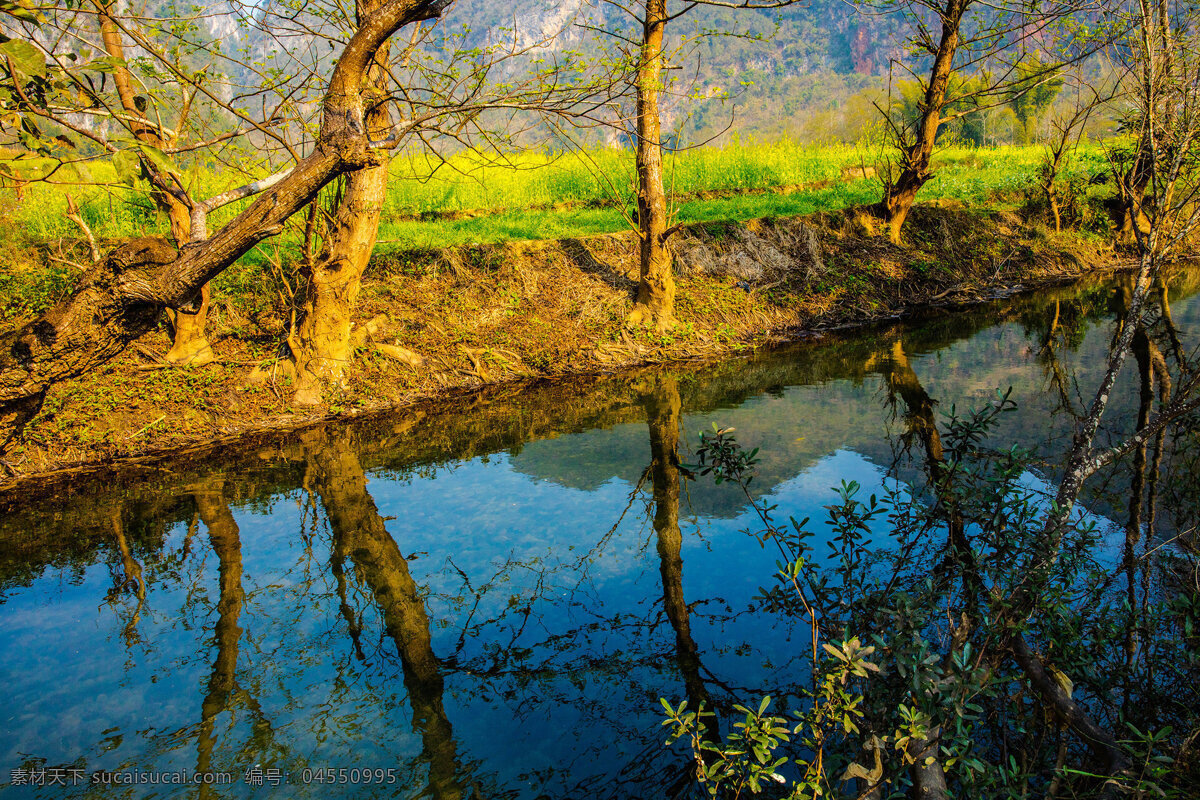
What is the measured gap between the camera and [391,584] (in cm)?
416

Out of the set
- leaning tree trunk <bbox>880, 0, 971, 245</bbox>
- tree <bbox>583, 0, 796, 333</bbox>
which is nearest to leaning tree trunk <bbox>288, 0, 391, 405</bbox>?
tree <bbox>583, 0, 796, 333</bbox>

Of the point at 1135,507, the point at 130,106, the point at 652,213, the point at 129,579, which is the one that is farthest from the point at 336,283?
the point at 1135,507

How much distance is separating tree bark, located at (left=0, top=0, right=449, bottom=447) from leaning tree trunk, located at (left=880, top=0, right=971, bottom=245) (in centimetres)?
899

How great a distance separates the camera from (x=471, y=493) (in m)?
5.46

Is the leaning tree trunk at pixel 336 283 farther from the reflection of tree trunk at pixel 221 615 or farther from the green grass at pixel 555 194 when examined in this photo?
the reflection of tree trunk at pixel 221 615

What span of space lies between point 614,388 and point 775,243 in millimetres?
4648

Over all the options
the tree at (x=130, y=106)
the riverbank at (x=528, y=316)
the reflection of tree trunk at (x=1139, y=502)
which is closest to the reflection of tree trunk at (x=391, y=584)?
the riverbank at (x=528, y=316)

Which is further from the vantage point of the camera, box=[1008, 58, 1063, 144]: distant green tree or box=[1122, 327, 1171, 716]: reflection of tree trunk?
box=[1008, 58, 1063, 144]: distant green tree

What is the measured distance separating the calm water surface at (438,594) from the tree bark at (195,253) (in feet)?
4.59

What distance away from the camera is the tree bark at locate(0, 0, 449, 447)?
4.05 meters

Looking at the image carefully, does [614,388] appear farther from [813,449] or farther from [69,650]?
[69,650]

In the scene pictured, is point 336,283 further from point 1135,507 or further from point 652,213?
point 1135,507

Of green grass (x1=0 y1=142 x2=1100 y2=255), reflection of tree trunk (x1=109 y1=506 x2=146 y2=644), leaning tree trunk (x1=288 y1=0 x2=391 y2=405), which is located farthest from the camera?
green grass (x1=0 y1=142 x2=1100 y2=255)

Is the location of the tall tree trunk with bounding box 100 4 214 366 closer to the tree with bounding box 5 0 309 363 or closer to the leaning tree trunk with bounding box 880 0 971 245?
the tree with bounding box 5 0 309 363
